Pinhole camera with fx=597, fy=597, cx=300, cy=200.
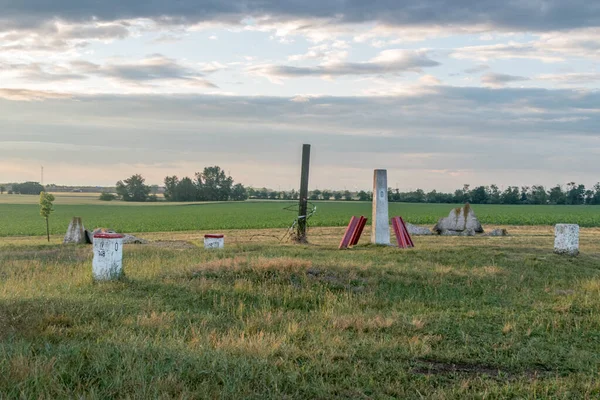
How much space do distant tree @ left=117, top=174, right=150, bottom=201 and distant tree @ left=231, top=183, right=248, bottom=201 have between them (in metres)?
14.2

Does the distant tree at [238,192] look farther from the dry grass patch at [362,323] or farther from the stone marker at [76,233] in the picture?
the dry grass patch at [362,323]

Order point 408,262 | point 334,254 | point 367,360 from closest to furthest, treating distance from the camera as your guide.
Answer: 1. point 367,360
2. point 408,262
3. point 334,254

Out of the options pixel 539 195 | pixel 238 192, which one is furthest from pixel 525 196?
pixel 238 192

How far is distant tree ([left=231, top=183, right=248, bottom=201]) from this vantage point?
10244cm

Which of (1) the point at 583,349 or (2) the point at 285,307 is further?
(2) the point at 285,307

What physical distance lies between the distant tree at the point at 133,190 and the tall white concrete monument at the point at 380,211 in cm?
8167

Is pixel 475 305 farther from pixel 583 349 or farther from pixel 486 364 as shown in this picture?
pixel 486 364

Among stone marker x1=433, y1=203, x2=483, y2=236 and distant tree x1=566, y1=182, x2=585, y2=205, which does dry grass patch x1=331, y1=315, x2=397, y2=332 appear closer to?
stone marker x1=433, y1=203, x2=483, y2=236

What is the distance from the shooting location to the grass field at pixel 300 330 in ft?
18.4

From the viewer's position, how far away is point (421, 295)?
36.9 feet

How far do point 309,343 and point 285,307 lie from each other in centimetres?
289

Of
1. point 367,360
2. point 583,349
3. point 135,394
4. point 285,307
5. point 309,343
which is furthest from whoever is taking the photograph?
point 285,307

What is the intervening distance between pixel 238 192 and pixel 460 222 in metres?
76.2

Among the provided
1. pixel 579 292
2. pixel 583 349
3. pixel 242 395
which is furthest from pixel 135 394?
pixel 579 292
